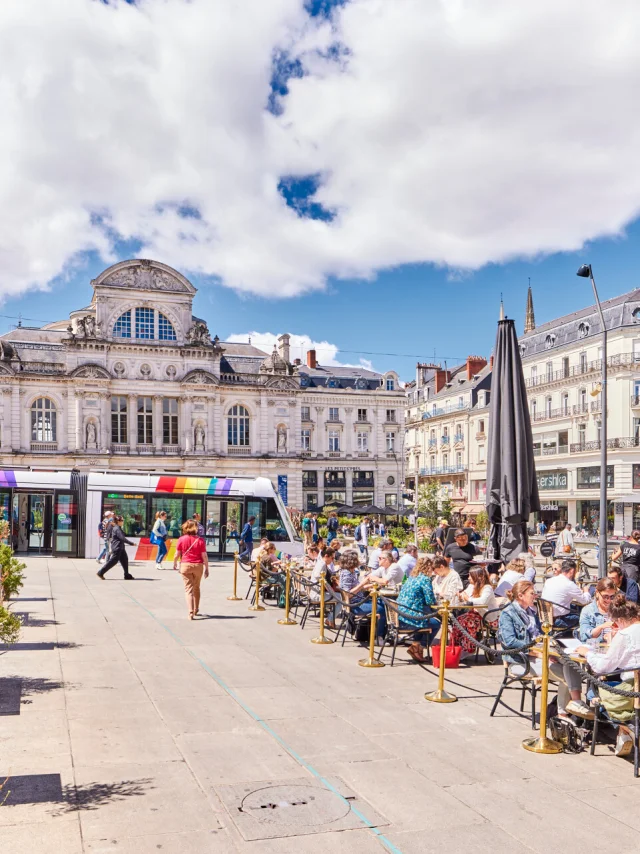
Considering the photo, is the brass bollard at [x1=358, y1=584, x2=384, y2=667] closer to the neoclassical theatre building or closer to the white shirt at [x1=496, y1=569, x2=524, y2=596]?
the white shirt at [x1=496, y1=569, x2=524, y2=596]

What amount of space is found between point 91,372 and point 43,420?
4.54 meters

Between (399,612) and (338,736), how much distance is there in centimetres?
313

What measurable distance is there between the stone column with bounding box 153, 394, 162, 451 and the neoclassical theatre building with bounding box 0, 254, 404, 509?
69mm

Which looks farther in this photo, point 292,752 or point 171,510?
point 171,510

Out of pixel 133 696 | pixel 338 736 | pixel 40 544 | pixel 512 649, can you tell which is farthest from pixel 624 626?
pixel 40 544

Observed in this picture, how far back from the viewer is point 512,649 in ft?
26.3

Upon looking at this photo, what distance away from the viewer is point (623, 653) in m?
6.85

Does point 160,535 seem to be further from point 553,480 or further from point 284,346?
point 284,346

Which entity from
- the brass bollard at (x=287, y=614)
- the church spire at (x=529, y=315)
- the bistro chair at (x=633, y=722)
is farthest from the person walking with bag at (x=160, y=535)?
the church spire at (x=529, y=315)

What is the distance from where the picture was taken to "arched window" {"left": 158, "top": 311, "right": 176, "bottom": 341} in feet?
182

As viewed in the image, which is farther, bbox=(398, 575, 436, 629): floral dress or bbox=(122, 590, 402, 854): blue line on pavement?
bbox=(398, 575, 436, 629): floral dress

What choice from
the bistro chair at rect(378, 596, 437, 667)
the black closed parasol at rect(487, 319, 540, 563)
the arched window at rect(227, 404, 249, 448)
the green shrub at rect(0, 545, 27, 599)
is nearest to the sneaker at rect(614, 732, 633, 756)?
the bistro chair at rect(378, 596, 437, 667)

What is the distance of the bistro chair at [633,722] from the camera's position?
6.57 metres

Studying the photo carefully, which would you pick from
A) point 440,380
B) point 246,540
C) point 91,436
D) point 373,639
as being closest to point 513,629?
point 373,639
